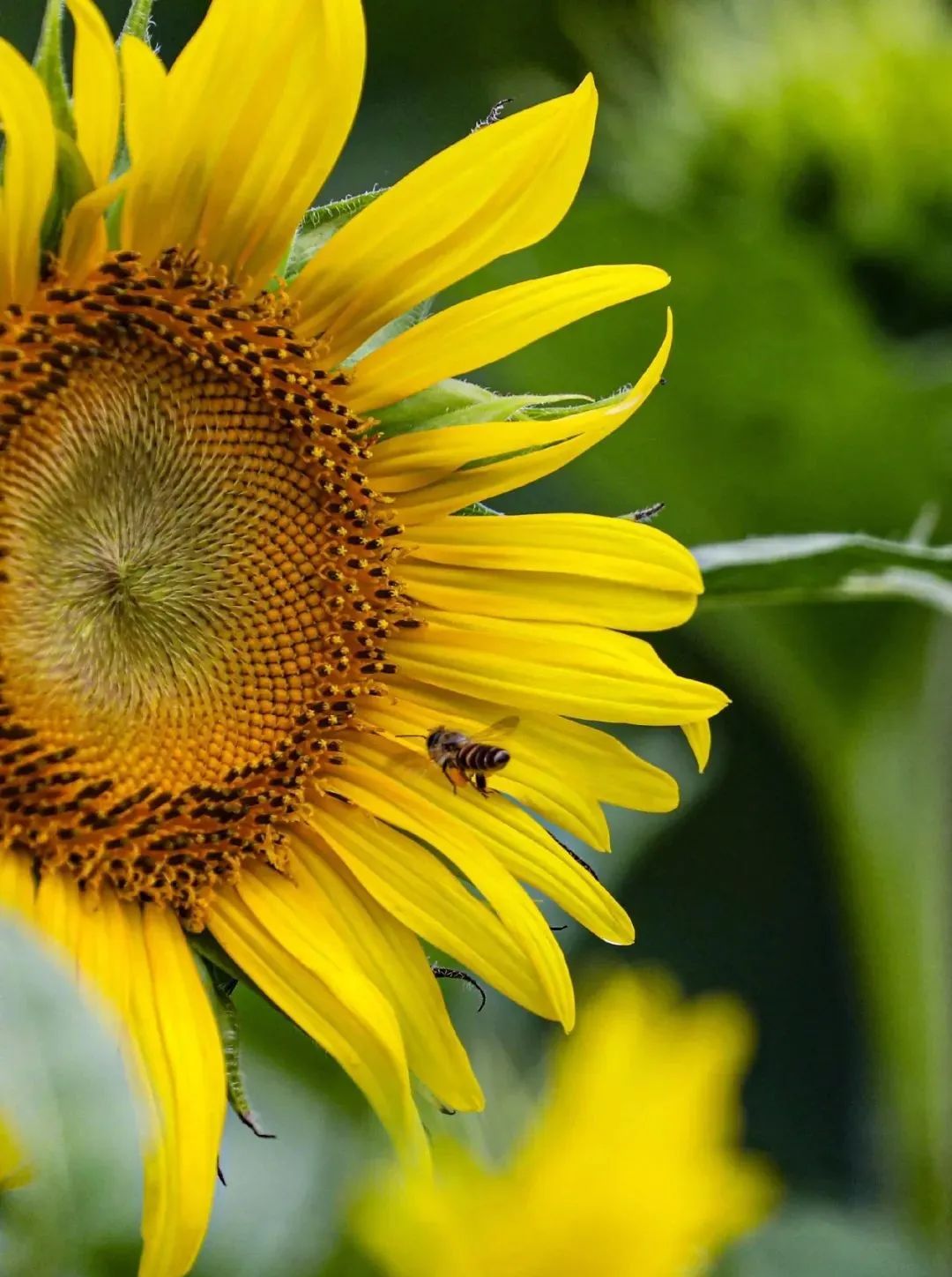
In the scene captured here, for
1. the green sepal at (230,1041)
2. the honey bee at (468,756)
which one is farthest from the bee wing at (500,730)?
the green sepal at (230,1041)

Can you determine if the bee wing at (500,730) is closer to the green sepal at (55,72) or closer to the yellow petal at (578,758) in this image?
the yellow petal at (578,758)

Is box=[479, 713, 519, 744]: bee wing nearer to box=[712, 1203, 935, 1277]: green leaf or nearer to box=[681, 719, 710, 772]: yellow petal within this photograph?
box=[681, 719, 710, 772]: yellow petal

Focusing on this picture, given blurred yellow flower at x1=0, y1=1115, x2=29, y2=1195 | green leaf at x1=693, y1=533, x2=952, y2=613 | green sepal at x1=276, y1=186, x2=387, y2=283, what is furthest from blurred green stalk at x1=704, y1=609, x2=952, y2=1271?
blurred yellow flower at x1=0, y1=1115, x2=29, y2=1195

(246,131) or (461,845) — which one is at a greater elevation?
(246,131)

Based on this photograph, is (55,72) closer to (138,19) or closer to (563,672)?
(138,19)

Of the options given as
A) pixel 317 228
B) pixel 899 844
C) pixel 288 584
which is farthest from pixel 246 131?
pixel 899 844

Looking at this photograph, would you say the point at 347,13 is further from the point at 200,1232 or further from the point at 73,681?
the point at 200,1232
